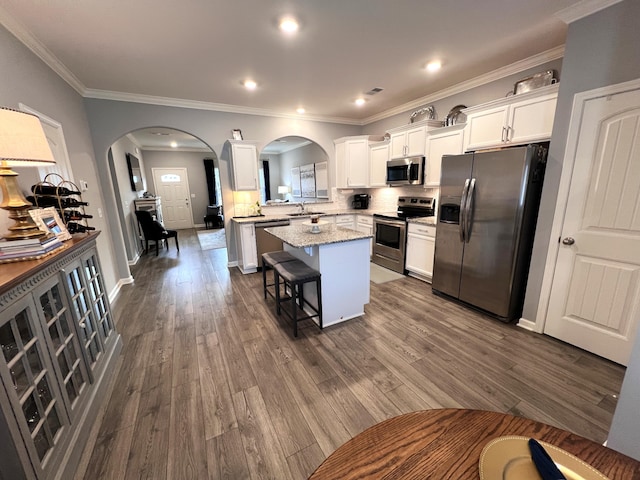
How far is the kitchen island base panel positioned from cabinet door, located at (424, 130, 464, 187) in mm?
1816

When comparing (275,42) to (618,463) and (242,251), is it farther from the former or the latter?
(618,463)

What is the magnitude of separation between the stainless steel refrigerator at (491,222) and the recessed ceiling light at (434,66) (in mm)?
1077

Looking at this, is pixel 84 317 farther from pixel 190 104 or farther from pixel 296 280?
pixel 190 104

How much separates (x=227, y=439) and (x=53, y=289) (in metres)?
1.34

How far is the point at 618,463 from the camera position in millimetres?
685

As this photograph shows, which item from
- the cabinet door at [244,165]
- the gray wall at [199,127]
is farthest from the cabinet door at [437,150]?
the cabinet door at [244,165]

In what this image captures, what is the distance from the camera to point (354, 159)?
16.5ft

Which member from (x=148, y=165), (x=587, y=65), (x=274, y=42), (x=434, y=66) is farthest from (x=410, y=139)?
(x=148, y=165)

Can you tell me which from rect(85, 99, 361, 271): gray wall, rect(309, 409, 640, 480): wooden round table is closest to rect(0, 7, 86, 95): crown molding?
rect(85, 99, 361, 271): gray wall

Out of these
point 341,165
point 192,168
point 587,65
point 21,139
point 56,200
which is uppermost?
point 587,65

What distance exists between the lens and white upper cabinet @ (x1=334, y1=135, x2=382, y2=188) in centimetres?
493

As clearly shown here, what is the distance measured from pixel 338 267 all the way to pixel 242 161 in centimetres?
272

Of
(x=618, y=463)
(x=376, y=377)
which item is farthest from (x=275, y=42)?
(x=618, y=463)

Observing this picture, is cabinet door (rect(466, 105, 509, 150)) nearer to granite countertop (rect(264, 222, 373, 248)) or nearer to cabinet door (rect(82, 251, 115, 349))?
granite countertop (rect(264, 222, 373, 248))
